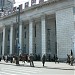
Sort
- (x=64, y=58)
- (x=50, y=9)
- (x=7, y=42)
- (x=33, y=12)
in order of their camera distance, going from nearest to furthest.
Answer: (x=64, y=58)
(x=50, y=9)
(x=33, y=12)
(x=7, y=42)

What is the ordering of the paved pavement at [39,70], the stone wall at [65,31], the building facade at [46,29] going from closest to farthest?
1. the paved pavement at [39,70]
2. the stone wall at [65,31]
3. the building facade at [46,29]

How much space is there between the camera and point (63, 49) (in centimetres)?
4856

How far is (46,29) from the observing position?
55.2 m

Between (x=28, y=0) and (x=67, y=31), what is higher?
(x=28, y=0)

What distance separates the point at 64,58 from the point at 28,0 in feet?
67.7

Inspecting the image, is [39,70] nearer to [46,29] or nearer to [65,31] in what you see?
[65,31]

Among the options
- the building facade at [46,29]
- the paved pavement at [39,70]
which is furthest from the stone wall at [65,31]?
the paved pavement at [39,70]

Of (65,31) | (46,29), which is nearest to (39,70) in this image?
(65,31)

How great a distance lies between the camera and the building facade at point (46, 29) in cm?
4825

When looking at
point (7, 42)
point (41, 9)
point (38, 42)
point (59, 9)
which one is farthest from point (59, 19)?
point (7, 42)

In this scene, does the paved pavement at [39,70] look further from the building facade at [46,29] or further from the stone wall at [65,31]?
the stone wall at [65,31]

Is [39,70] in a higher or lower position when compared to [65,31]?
lower

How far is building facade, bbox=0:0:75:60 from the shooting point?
48.2 m

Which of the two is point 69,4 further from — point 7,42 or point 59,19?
point 7,42
